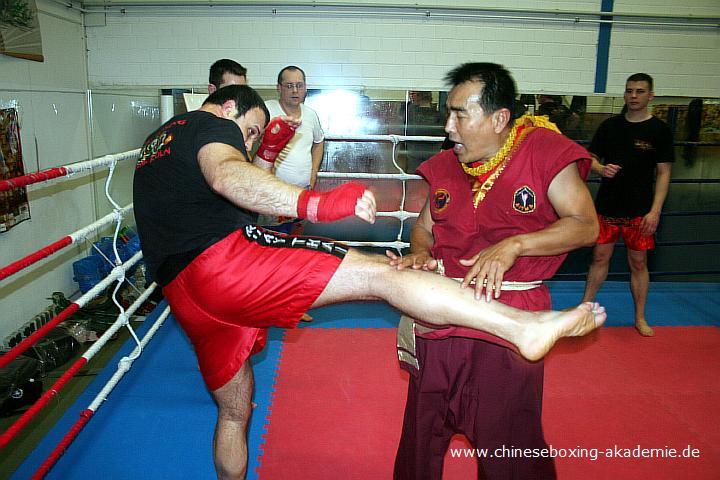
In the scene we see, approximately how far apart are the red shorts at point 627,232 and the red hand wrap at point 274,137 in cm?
230

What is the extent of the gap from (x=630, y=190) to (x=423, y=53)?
9.28 ft

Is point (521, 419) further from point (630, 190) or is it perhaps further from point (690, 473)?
point (630, 190)

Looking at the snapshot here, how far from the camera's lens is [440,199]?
6.04 feet

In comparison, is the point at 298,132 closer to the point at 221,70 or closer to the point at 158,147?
the point at 221,70

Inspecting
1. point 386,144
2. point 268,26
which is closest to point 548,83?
point 386,144

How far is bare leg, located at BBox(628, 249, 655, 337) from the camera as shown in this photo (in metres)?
3.91

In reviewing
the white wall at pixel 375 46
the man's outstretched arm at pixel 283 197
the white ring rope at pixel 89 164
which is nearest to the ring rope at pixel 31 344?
the white ring rope at pixel 89 164

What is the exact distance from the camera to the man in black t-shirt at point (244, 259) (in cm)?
146

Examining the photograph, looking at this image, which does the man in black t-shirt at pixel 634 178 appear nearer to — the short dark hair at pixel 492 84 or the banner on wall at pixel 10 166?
the short dark hair at pixel 492 84

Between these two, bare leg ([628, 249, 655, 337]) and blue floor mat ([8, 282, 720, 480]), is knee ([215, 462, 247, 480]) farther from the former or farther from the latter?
bare leg ([628, 249, 655, 337])

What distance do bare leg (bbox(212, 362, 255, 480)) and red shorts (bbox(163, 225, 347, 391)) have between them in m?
0.30

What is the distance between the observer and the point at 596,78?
597cm

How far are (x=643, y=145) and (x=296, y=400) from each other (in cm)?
282

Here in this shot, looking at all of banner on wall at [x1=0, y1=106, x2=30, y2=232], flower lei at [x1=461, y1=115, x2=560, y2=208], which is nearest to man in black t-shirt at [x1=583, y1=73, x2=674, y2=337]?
flower lei at [x1=461, y1=115, x2=560, y2=208]
